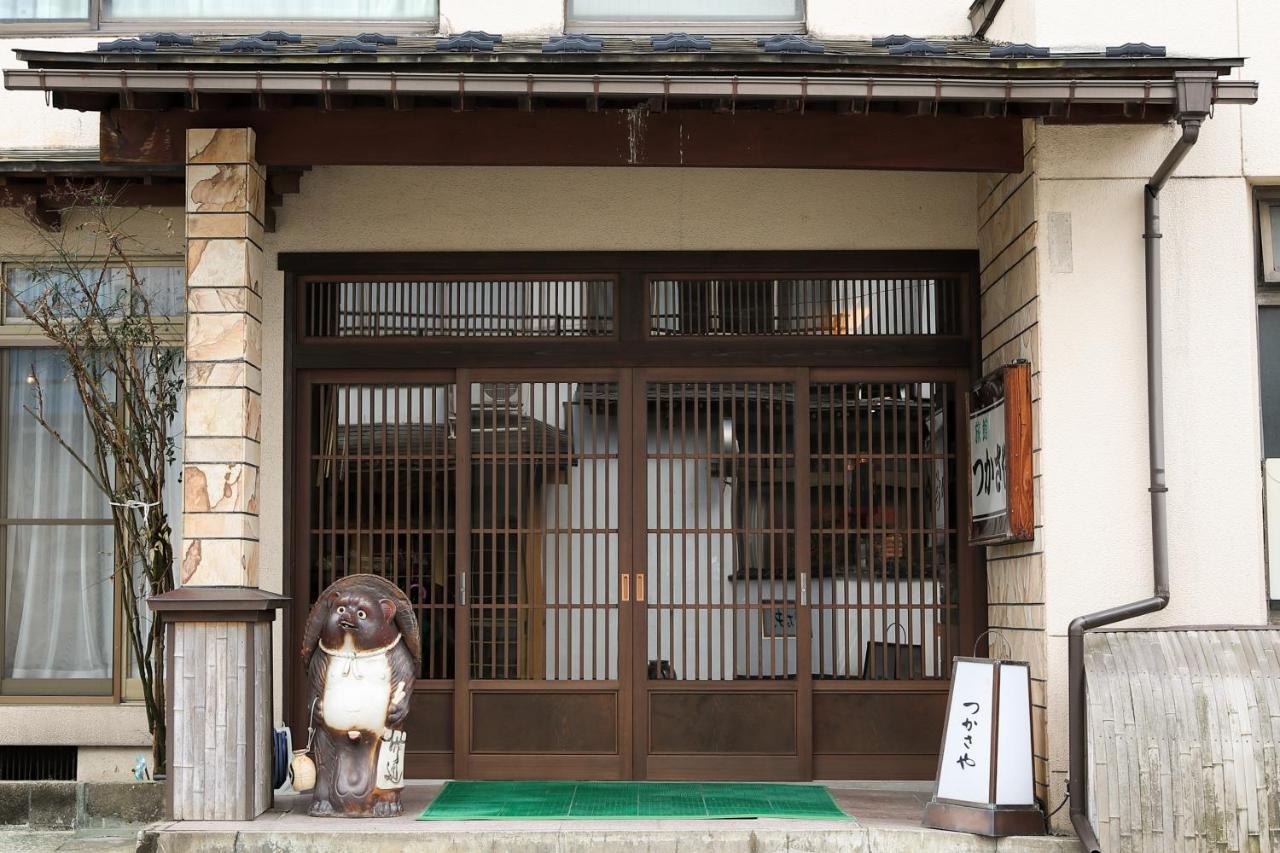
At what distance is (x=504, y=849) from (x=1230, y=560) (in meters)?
3.87

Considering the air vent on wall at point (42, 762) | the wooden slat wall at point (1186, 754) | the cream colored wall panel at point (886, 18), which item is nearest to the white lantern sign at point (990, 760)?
the wooden slat wall at point (1186, 754)

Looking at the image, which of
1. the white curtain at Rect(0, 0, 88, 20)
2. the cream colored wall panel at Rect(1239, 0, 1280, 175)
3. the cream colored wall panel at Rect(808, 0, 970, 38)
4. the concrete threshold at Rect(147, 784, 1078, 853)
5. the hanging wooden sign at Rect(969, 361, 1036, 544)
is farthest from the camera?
the white curtain at Rect(0, 0, 88, 20)

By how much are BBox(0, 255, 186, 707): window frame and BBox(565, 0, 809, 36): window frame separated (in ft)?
9.58

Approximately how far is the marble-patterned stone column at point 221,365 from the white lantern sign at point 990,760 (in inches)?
142

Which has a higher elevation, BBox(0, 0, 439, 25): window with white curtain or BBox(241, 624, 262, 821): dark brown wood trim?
BBox(0, 0, 439, 25): window with white curtain

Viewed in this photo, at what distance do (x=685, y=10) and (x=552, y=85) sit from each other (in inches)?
117

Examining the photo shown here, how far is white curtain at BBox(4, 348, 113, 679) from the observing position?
29.7ft

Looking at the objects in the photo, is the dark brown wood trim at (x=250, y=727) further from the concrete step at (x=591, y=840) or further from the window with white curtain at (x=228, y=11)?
the window with white curtain at (x=228, y=11)

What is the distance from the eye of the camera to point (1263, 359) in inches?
306

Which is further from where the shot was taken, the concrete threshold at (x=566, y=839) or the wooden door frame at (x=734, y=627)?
the wooden door frame at (x=734, y=627)

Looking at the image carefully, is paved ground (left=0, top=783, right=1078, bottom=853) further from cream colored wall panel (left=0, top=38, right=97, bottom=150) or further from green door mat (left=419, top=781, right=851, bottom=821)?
cream colored wall panel (left=0, top=38, right=97, bottom=150)

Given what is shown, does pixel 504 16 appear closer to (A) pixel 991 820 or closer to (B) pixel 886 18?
(B) pixel 886 18

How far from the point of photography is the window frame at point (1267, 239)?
773cm

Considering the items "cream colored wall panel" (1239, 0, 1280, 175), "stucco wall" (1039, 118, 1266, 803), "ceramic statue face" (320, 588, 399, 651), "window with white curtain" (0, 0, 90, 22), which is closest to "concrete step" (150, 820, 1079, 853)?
"stucco wall" (1039, 118, 1266, 803)
